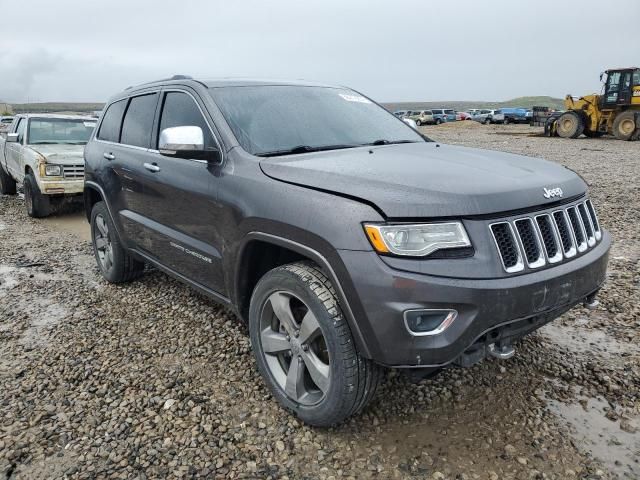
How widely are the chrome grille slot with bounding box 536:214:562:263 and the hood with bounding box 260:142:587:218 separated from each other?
9 cm

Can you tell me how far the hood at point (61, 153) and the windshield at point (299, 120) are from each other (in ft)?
18.9

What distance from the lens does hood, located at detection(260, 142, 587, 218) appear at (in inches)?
86.8

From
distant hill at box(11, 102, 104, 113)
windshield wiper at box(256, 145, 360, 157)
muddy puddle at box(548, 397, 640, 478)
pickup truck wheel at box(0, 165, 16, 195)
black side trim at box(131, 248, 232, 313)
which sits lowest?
muddy puddle at box(548, 397, 640, 478)

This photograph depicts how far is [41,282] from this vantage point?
516 cm

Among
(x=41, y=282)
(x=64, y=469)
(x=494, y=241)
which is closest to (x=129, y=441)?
(x=64, y=469)

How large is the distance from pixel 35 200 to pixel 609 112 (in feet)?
78.0

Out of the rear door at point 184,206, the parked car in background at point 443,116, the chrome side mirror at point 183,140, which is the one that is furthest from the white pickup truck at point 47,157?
the parked car in background at point 443,116

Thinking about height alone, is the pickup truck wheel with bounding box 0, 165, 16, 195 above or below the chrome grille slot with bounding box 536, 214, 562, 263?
below

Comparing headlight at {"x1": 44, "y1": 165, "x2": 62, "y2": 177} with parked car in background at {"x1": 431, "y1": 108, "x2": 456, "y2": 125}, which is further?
parked car in background at {"x1": 431, "y1": 108, "x2": 456, "y2": 125}

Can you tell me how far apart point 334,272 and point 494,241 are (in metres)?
0.70

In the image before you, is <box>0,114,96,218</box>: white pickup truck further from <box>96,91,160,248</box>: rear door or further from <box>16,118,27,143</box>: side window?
<box>96,91,160,248</box>: rear door

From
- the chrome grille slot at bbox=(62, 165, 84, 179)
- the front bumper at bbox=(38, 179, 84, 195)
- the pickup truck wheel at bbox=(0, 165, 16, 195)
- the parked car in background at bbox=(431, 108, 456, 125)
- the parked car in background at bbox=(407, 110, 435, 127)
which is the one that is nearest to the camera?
the front bumper at bbox=(38, 179, 84, 195)

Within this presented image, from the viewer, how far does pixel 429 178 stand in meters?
2.37

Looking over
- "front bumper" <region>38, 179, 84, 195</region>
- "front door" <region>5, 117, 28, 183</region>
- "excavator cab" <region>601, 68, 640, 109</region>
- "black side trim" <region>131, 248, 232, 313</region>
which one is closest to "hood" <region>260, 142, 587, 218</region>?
"black side trim" <region>131, 248, 232, 313</region>
